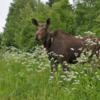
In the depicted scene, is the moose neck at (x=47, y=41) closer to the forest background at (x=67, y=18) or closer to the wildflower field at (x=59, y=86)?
the wildflower field at (x=59, y=86)

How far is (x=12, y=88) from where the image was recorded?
4.48 meters

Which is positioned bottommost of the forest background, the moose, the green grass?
the green grass

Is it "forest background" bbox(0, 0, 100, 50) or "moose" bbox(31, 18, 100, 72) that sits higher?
"forest background" bbox(0, 0, 100, 50)

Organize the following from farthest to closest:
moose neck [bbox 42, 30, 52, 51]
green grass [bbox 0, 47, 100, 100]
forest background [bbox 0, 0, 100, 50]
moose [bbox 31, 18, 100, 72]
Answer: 1. forest background [bbox 0, 0, 100, 50]
2. moose neck [bbox 42, 30, 52, 51]
3. moose [bbox 31, 18, 100, 72]
4. green grass [bbox 0, 47, 100, 100]

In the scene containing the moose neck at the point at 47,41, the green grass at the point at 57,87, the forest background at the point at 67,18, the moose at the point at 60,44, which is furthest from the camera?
the forest background at the point at 67,18

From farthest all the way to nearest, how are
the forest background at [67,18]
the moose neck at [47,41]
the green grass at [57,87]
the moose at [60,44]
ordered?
1. the forest background at [67,18]
2. the moose neck at [47,41]
3. the moose at [60,44]
4. the green grass at [57,87]

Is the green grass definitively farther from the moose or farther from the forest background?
the forest background

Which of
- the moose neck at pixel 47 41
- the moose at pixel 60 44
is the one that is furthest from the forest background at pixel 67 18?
the moose neck at pixel 47 41

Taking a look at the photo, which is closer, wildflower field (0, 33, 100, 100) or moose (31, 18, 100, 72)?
wildflower field (0, 33, 100, 100)

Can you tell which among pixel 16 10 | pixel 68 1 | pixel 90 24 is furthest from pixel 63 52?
pixel 16 10

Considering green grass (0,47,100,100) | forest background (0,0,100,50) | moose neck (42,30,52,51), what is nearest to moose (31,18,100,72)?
moose neck (42,30,52,51)

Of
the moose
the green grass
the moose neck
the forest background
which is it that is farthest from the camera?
the forest background

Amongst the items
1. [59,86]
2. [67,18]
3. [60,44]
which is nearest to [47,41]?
[60,44]

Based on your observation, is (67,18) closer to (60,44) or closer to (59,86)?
(60,44)
